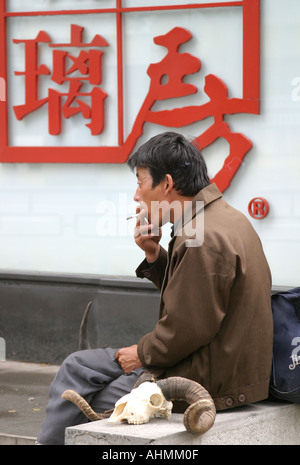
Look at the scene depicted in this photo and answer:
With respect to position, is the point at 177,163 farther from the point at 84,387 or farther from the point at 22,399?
the point at 22,399

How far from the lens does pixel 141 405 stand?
3357 millimetres

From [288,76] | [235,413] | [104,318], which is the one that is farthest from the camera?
[104,318]

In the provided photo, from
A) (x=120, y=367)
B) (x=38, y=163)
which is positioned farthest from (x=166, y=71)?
(x=120, y=367)

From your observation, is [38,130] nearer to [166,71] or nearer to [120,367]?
[166,71]

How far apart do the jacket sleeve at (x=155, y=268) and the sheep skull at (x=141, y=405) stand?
0.78 m

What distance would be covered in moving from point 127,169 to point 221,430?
3.60 m

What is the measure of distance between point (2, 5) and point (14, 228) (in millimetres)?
1680

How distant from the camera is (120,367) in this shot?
3738 mm

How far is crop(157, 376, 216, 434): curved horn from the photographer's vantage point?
3234 mm

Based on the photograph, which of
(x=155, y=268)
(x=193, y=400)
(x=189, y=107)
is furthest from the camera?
(x=189, y=107)

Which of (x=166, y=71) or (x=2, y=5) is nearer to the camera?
(x=166, y=71)

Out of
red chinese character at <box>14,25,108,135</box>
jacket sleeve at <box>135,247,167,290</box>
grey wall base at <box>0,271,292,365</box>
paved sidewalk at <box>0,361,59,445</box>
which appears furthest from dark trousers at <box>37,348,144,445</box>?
red chinese character at <box>14,25,108,135</box>

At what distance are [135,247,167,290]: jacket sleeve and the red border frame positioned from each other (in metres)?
2.51

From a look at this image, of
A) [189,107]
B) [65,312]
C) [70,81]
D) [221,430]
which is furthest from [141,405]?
[70,81]
